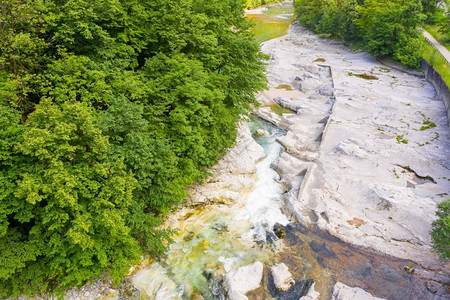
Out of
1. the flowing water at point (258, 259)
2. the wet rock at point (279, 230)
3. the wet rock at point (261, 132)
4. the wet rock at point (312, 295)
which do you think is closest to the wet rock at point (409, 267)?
the flowing water at point (258, 259)

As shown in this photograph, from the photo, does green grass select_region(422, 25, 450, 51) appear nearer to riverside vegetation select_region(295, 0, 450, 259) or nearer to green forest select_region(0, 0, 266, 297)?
riverside vegetation select_region(295, 0, 450, 259)

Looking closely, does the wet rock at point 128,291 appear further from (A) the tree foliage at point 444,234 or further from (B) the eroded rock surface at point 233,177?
(A) the tree foliage at point 444,234

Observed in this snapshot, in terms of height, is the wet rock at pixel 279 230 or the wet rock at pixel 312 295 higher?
the wet rock at pixel 312 295

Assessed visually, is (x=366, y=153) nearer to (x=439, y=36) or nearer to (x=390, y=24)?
(x=390, y=24)

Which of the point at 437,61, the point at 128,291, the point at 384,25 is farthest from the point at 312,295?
the point at 384,25

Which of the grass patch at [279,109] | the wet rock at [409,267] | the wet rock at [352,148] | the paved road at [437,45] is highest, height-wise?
the paved road at [437,45]

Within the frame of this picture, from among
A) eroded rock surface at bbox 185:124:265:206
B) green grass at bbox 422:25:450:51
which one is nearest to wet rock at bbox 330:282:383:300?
eroded rock surface at bbox 185:124:265:206
